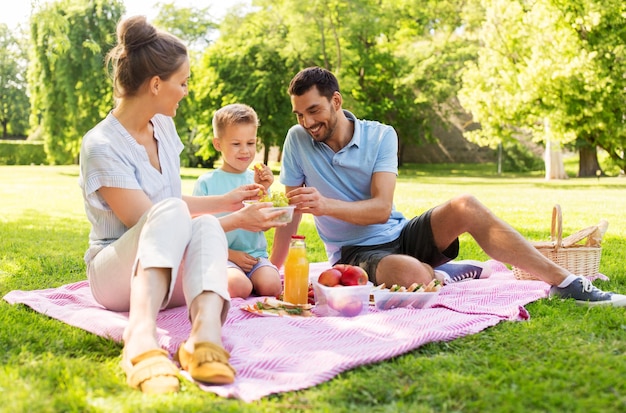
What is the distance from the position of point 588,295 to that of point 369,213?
126 centimetres

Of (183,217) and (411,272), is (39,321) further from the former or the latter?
(411,272)

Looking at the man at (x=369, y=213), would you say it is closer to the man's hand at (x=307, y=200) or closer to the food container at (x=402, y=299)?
the man's hand at (x=307, y=200)

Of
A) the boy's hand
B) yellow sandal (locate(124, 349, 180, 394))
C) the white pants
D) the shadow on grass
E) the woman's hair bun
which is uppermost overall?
the woman's hair bun

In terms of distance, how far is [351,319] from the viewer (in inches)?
131

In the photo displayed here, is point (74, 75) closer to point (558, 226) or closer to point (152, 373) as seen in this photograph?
point (558, 226)

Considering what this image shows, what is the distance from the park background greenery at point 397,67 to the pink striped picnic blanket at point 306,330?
11.6 meters

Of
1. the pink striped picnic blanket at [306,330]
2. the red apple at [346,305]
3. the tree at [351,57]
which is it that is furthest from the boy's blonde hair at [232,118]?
the tree at [351,57]

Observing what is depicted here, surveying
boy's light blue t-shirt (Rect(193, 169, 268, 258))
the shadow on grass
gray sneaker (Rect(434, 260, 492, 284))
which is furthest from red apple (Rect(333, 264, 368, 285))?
the shadow on grass

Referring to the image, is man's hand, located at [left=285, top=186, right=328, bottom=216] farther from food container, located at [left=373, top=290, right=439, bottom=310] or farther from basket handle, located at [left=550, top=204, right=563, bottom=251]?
basket handle, located at [left=550, top=204, right=563, bottom=251]

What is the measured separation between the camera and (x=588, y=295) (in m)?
3.77

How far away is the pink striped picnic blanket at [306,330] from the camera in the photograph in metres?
2.58

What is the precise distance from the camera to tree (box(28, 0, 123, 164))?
23.2 metres

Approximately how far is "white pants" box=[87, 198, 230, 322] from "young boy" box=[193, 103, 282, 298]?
1132 mm

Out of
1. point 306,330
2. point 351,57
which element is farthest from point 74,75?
point 306,330
